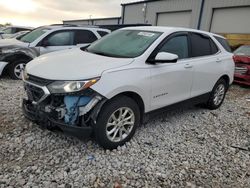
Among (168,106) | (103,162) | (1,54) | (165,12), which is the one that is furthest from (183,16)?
(103,162)

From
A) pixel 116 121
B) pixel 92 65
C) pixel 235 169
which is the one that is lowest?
pixel 235 169

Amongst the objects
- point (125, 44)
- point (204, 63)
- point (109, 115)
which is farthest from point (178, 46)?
point (109, 115)

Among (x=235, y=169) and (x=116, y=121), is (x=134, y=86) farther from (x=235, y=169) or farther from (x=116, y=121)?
(x=235, y=169)

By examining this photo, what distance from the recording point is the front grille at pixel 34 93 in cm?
328

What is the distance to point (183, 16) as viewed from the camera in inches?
712

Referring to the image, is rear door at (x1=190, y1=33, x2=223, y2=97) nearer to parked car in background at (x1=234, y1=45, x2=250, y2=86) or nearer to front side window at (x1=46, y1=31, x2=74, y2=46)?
parked car in background at (x1=234, y1=45, x2=250, y2=86)

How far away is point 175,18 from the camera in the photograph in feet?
61.5

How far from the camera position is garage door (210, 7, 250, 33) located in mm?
14297

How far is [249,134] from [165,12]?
54.2ft

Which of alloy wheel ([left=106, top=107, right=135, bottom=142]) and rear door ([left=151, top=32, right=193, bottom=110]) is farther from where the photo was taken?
rear door ([left=151, top=32, right=193, bottom=110])

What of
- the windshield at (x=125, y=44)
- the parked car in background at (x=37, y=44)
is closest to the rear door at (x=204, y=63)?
the windshield at (x=125, y=44)

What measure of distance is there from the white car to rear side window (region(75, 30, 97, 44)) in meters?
3.57

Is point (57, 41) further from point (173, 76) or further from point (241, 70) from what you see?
point (241, 70)

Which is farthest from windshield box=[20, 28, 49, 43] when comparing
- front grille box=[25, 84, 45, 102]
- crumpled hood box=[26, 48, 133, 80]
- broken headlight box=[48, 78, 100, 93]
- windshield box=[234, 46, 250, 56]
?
windshield box=[234, 46, 250, 56]
